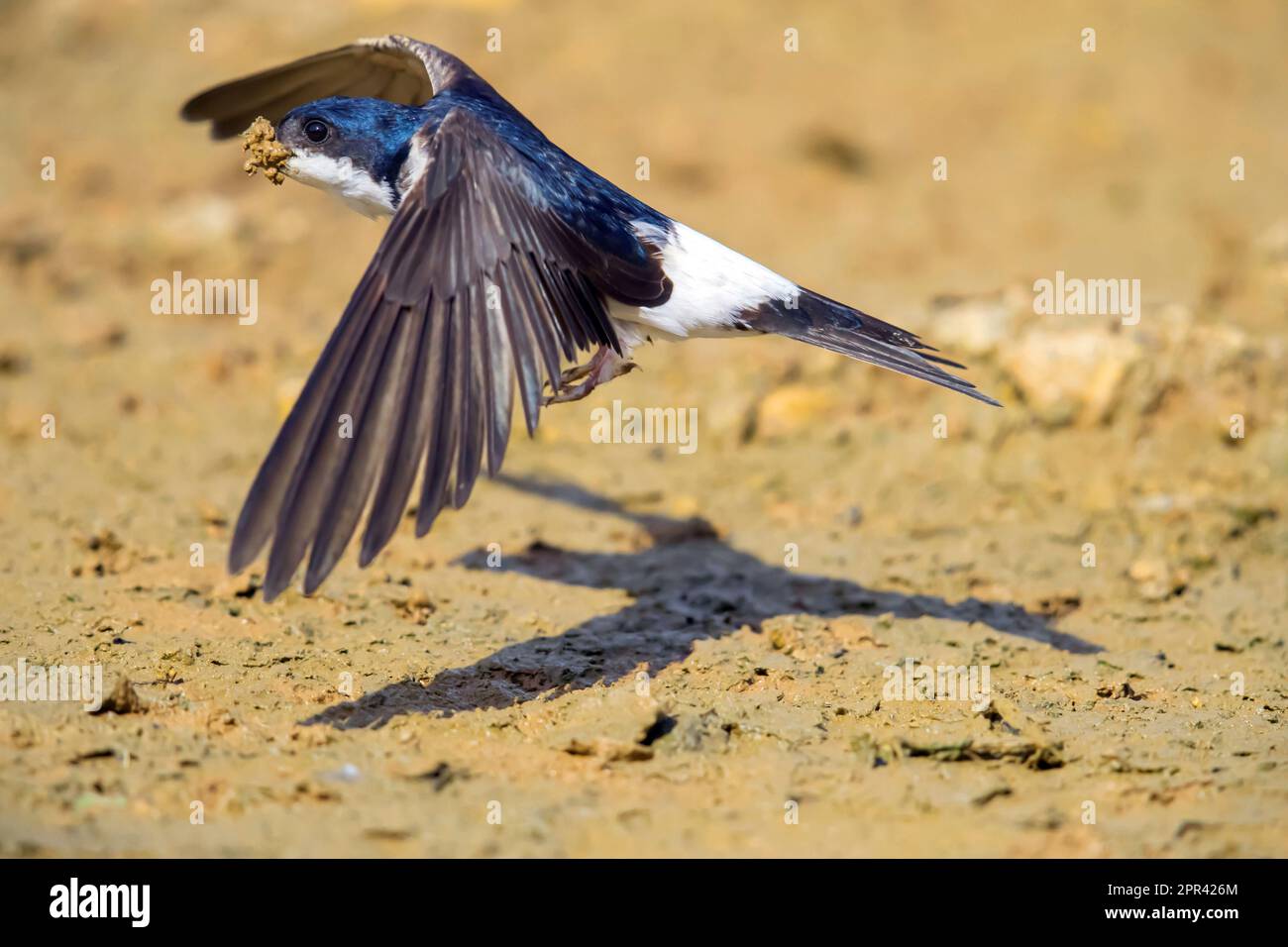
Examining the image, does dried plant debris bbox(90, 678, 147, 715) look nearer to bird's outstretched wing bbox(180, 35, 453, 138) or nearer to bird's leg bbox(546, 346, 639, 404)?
bird's leg bbox(546, 346, 639, 404)

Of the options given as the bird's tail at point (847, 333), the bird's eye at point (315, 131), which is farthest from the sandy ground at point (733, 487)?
the bird's eye at point (315, 131)

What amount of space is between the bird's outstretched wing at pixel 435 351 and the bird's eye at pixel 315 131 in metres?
0.33

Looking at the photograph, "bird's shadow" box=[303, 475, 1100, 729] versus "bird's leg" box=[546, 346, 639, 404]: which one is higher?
"bird's leg" box=[546, 346, 639, 404]

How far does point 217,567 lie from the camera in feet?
15.1

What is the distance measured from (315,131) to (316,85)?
1432 millimetres

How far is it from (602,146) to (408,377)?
17.1ft

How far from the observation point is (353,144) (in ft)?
13.7

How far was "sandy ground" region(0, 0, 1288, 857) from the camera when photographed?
3.17 meters

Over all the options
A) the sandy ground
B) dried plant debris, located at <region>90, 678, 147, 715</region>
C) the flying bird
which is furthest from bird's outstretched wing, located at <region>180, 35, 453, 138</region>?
dried plant debris, located at <region>90, 678, 147, 715</region>

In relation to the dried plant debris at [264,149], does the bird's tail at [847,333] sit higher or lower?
lower

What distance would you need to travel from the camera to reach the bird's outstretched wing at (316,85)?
17.6 feet

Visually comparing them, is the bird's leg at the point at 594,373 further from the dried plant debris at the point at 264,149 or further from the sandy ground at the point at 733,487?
the dried plant debris at the point at 264,149

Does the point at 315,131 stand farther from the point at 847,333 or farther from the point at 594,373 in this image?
the point at 847,333

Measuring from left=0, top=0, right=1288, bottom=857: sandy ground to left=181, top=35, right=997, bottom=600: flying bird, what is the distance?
2.03 feet
